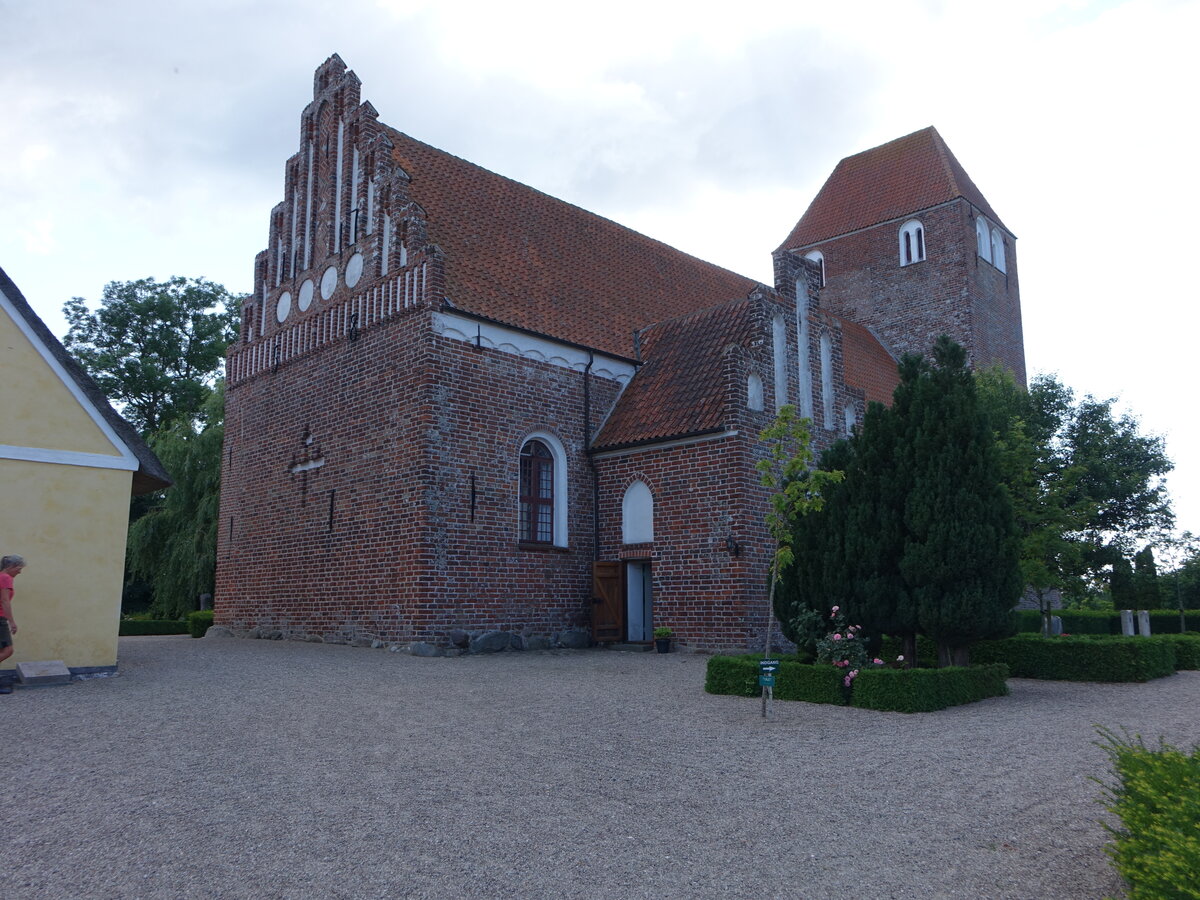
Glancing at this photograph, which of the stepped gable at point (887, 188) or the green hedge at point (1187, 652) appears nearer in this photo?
the green hedge at point (1187, 652)

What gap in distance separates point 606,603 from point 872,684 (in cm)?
801

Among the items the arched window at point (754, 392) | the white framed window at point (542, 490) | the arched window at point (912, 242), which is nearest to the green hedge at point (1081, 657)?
the arched window at point (754, 392)

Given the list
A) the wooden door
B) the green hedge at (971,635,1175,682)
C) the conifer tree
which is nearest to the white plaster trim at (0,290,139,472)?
the wooden door

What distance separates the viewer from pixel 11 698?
920cm

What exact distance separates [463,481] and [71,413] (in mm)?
6165

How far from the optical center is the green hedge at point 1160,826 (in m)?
3.10

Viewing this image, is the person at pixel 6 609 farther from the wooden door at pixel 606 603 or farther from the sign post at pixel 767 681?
the wooden door at pixel 606 603

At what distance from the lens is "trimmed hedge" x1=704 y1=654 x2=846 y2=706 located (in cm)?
966

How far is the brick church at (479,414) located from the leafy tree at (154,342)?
62.6 ft

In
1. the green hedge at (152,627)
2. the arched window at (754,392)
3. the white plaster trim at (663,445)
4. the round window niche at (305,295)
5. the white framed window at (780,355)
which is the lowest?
the green hedge at (152,627)

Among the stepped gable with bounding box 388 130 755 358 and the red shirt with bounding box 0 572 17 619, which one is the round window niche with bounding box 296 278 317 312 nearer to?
the stepped gable with bounding box 388 130 755 358

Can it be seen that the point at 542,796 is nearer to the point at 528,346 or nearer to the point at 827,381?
the point at 528,346

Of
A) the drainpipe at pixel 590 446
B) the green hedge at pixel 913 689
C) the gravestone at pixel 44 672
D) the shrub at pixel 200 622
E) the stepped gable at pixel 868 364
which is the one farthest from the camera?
the stepped gable at pixel 868 364

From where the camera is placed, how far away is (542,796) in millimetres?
5535
